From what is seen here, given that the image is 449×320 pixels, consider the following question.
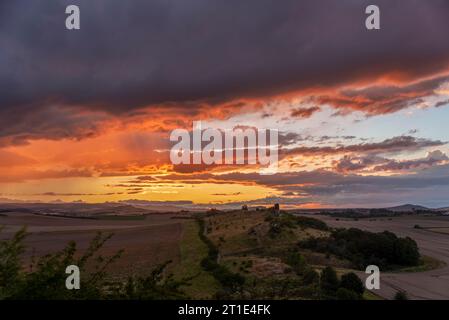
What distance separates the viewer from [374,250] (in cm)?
5175

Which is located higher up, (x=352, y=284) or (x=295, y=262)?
(x=352, y=284)

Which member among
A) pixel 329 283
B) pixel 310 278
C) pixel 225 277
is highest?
pixel 310 278

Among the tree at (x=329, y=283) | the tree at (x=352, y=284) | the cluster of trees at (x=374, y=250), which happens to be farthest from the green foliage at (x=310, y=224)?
the tree at (x=352, y=284)

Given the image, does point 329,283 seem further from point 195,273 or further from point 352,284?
point 195,273

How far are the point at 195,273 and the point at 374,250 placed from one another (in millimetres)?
23231

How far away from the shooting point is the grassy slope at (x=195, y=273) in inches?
1130

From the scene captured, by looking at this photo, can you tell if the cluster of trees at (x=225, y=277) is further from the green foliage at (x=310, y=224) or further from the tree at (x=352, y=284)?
the green foliage at (x=310, y=224)

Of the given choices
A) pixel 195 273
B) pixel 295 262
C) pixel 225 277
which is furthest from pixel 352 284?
pixel 195 273

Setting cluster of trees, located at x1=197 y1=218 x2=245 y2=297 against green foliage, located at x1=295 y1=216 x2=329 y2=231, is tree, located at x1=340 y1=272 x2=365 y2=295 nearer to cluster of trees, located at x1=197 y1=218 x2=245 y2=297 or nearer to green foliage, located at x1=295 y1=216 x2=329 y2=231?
cluster of trees, located at x1=197 y1=218 x2=245 y2=297

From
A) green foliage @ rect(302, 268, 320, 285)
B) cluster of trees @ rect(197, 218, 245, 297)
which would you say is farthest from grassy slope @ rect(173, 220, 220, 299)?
green foliage @ rect(302, 268, 320, 285)

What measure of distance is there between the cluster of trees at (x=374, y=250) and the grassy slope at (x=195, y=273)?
12.2 m

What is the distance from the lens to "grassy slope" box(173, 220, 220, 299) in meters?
28.7
